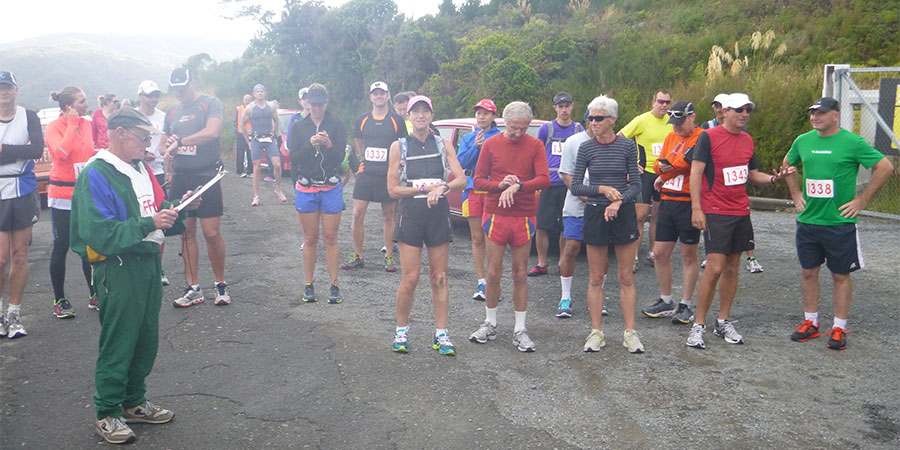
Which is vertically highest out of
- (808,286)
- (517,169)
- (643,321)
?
(517,169)

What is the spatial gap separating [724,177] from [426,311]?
9.61 ft

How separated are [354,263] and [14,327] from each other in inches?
147

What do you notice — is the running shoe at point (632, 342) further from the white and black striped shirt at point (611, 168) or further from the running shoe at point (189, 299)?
the running shoe at point (189, 299)

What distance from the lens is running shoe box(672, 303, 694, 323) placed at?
6.73m

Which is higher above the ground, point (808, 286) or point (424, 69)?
point (424, 69)

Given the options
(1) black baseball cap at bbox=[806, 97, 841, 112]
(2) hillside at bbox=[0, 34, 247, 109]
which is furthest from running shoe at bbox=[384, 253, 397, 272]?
(2) hillside at bbox=[0, 34, 247, 109]

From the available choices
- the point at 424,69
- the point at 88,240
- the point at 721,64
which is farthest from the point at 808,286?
the point at 424,69

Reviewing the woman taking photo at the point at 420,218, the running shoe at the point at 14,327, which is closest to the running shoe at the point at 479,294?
the woman taking photo at the point at 420,218

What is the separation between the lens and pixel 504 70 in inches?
719

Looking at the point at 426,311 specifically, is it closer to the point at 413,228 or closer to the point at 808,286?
the point at 413,228

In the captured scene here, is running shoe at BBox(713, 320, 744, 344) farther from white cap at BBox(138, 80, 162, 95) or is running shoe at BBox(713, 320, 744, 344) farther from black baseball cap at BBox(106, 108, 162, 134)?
white cap at BBox(138, 80, 162, 95)

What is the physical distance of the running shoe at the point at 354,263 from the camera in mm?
9062

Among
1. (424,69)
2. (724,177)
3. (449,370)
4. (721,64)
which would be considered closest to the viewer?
(449,370)

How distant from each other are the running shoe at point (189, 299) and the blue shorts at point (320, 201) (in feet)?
4.13
